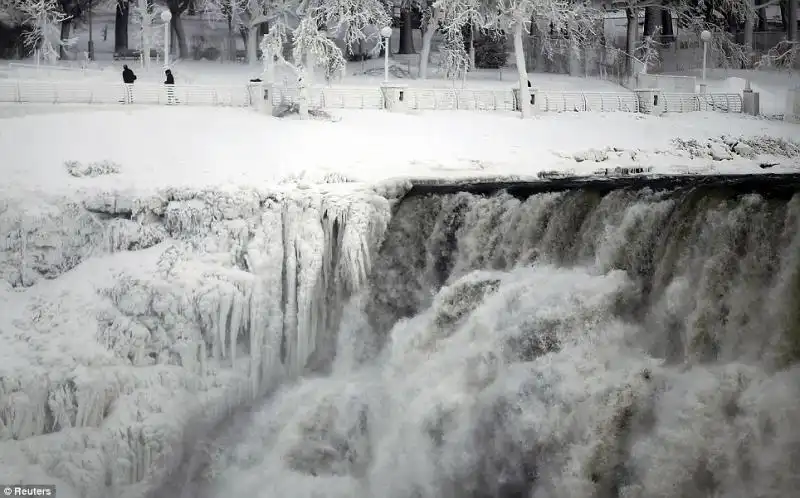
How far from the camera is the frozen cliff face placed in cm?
1112

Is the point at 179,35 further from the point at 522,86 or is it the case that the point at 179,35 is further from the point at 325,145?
the point at 325,145

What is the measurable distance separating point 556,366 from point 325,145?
822 cm

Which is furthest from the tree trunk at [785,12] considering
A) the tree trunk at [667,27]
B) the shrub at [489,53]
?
the shrub at [489,53]

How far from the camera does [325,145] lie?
16531 millimetres

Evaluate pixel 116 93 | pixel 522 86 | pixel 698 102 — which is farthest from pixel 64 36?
pixel 698 102

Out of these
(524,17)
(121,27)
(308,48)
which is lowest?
(308,48)

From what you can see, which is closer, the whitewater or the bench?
the whitewater

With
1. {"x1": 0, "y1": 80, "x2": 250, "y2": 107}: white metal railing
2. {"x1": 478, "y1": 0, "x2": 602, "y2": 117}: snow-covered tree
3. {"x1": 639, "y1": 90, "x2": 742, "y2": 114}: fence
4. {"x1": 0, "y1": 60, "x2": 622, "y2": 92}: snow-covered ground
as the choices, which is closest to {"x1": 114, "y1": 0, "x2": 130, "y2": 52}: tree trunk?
{"x1": 0, "y1": 60, "x2": 622, "y2": 92}: snow-covered ground

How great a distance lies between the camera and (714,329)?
8.99m

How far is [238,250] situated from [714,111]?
13315 millimetres

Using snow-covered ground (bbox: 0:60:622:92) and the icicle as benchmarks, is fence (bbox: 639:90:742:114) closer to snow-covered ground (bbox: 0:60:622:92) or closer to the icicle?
snow-covered ground (bbox: 0:60:622:92)

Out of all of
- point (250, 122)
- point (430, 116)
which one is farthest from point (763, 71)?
point (250, 122)

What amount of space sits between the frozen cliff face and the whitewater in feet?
0.10

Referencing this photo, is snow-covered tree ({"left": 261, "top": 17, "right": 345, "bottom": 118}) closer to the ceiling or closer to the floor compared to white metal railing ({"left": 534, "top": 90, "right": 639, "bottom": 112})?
closer to the ceiling
